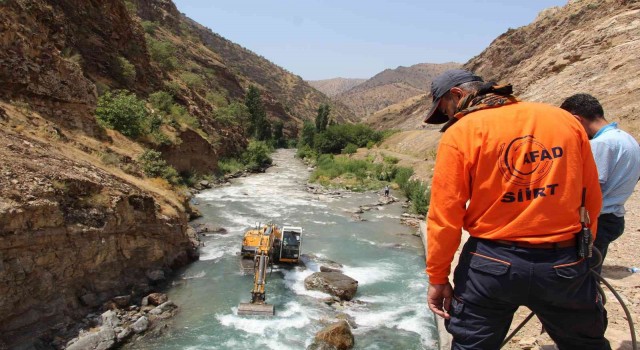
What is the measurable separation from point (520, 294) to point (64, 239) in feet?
34.5

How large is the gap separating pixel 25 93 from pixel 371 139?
44608 mm

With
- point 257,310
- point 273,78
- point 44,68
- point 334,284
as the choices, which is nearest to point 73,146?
point 44,68

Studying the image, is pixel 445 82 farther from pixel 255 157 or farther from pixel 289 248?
pixel 255 157

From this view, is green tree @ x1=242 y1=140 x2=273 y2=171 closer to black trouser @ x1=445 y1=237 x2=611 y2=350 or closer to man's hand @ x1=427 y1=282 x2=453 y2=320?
man's hand @ x1=427 y1=282 x2=453 y2=320

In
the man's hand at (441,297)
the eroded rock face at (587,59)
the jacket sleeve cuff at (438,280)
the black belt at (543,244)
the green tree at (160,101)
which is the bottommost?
the man's hand at (441,297)

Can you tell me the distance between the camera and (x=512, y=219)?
8.09 ft

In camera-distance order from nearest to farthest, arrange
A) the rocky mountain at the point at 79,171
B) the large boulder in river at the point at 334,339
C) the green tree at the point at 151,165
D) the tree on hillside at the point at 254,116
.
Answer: the rocky mountain at the point at 79,171 < the large boulder in river at the point at 334,339 < the green tree at the point at 151,165 < the tree on hillside at the point at 254,116

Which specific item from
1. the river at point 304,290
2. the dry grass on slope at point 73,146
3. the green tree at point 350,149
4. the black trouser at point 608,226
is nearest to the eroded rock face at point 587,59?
the river at point 304,290

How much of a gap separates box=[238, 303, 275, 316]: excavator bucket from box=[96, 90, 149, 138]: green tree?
16960 mm

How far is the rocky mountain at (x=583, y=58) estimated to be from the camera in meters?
26.8

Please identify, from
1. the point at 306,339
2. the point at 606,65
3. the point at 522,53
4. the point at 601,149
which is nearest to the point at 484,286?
the point at 601,149

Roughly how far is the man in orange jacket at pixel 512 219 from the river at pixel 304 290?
26.1 ft

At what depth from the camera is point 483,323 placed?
257cm

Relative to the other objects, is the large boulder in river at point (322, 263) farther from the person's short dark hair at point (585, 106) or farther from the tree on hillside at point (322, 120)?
the tree on hillside at point (322, 120)
